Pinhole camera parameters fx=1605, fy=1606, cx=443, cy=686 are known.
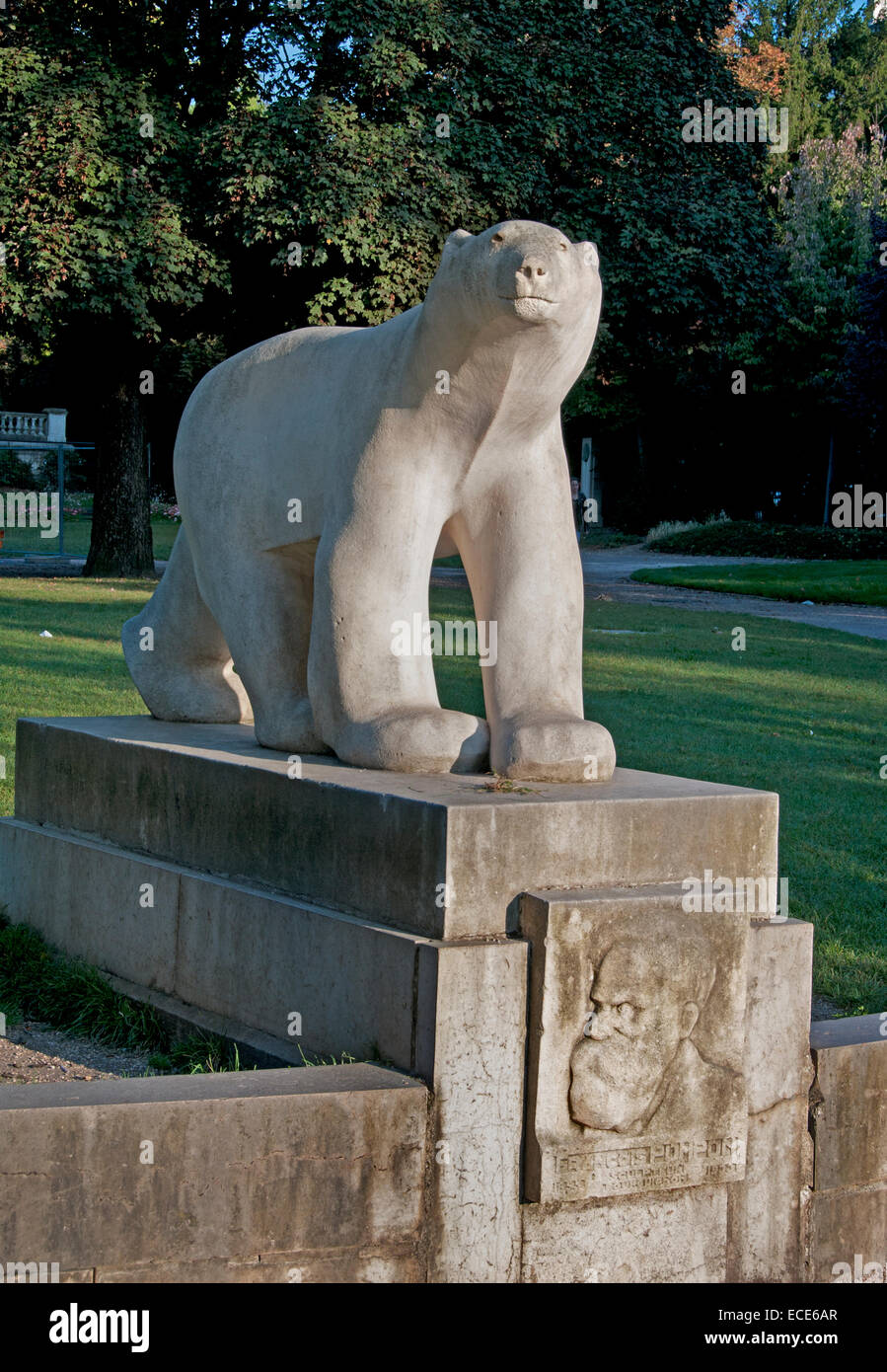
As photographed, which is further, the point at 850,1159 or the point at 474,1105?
the point at 850,1159

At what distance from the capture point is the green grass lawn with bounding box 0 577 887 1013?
6.94 m

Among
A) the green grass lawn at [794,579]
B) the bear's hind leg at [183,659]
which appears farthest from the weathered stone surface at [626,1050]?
the green grass lawn at [794,579]

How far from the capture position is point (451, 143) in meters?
17.8

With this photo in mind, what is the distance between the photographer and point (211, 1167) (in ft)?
11.1

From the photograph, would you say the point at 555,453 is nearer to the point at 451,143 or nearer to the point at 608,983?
the point at 608,983

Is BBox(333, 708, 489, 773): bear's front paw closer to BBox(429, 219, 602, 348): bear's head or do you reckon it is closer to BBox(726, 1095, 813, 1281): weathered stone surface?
BBox(429, 219, 602, 348): bear's head

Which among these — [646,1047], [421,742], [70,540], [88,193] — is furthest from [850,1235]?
[70,540]

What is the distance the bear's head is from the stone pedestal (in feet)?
4.01

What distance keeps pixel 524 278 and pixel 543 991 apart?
69.7 inches

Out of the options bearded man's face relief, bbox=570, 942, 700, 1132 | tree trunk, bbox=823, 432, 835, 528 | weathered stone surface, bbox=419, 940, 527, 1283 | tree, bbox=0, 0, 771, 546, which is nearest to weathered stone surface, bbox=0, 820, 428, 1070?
weathered stone surface, bbox=419, 940, 527, 1283

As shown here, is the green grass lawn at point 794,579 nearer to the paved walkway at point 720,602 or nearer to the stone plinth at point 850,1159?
the paved walkway at point 720,602

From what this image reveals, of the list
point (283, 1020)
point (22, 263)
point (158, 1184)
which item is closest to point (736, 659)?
point (22, 263)

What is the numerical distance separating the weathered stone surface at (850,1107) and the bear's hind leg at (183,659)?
2343 millimetres

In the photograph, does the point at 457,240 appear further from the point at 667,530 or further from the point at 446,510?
the point at 667,530
